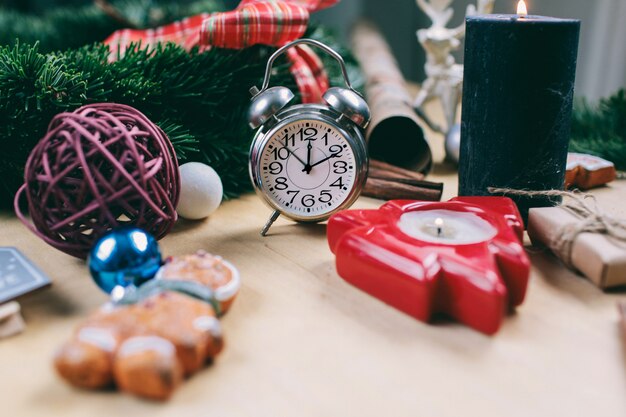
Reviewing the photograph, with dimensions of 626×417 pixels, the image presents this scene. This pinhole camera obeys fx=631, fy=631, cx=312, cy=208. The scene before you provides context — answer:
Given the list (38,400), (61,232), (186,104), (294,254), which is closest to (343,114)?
(294,254)

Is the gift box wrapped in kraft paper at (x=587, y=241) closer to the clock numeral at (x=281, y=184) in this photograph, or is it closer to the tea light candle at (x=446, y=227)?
the tea light candle at (x=446, y=227)

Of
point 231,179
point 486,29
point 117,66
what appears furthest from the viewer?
point 231,179

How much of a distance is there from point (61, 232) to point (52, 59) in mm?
334

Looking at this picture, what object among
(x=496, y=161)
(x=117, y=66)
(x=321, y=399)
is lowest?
(x=321, y=399)

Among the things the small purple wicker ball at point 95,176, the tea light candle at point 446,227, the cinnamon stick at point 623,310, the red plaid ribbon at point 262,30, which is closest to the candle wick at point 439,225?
the tea light candle at point 446,227

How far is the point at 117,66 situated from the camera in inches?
43.4

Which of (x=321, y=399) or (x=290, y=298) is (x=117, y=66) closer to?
(x=290, y=298)

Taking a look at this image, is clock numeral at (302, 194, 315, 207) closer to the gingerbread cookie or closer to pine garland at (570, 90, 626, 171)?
the gingerbread cookie

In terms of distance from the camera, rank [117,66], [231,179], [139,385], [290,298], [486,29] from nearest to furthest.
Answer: [139,385]
[290,298]
[486,29]
[117,66]
[231,179]

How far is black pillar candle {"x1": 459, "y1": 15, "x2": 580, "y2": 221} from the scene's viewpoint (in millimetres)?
946

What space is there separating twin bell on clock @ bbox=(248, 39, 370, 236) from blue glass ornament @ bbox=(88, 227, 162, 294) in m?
0.26

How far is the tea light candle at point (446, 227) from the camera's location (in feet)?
2.81

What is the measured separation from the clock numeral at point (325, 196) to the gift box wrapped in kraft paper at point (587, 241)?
0.32 m

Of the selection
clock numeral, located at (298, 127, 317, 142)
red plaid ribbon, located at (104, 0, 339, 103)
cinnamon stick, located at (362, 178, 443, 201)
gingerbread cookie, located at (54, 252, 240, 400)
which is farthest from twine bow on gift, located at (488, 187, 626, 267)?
red plaid ribbon, located at (104, 0, 339, 103)
